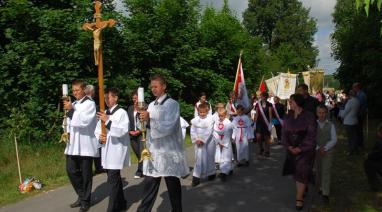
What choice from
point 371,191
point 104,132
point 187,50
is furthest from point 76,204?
point 187,50

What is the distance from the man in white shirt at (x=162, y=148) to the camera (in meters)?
6.13

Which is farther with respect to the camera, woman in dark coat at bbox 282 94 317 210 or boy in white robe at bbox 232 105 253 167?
boy in white robe at bbox 232 105 253 167

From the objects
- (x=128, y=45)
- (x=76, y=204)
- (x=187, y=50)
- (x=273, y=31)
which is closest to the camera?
(x=76, y=204)

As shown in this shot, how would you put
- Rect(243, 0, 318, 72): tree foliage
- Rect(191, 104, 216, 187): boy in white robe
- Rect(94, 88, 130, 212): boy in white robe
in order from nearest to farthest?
Rect(94, 88, 130, 212): boy in white robe → Rect(191, 104, 216, 187): boy in white robe → Rect(243, 0, 318, 72): tree foliage

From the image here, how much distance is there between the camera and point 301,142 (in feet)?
24.0

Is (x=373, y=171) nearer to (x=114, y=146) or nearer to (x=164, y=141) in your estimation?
(x=164, y=141)

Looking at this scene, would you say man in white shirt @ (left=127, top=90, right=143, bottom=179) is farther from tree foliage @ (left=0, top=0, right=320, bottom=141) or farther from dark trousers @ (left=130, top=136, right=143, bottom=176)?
tree foliage @ (left=0, top=0, right=320, bottom=141)

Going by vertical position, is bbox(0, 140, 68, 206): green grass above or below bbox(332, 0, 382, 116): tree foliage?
below

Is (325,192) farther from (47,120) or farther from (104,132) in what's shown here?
(47,120)

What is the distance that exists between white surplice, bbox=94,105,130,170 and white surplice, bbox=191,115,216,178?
251cm

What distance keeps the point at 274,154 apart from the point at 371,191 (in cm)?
499

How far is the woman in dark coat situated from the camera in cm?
726

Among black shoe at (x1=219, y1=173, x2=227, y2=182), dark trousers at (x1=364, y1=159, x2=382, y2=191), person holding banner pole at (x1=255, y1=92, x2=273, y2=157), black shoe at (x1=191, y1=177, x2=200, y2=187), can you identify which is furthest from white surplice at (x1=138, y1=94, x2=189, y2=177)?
person holding banner pole at (x1=255, y1=92, x2=273, y2=157)

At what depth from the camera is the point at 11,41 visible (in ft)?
44.0
